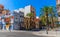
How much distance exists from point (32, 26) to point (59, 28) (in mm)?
1222

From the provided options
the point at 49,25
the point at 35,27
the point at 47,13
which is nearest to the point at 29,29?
the point at 35,27

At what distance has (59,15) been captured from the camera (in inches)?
283

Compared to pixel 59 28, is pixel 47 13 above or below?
above

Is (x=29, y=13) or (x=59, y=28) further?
(x=59, y=28)

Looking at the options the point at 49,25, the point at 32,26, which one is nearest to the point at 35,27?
the point at 32,26

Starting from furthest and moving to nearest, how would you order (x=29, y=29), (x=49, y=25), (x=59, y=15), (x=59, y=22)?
(x=49, y=25), (x=59, y=22), (x=59, y=15), (x=29, y=29)

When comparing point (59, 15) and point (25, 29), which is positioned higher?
point (59, 15)

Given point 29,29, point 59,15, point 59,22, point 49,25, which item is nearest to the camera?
point 29,29

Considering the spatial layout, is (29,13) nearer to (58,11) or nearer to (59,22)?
(58,11)

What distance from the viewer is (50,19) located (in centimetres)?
858

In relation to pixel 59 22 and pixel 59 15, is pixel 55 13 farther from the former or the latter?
pixel 59 22

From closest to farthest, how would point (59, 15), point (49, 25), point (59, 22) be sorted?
point (59, 15), point (59, 22), point (49, 25)

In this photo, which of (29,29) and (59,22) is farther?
(59,22)

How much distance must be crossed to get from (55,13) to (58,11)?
45 centimetres
